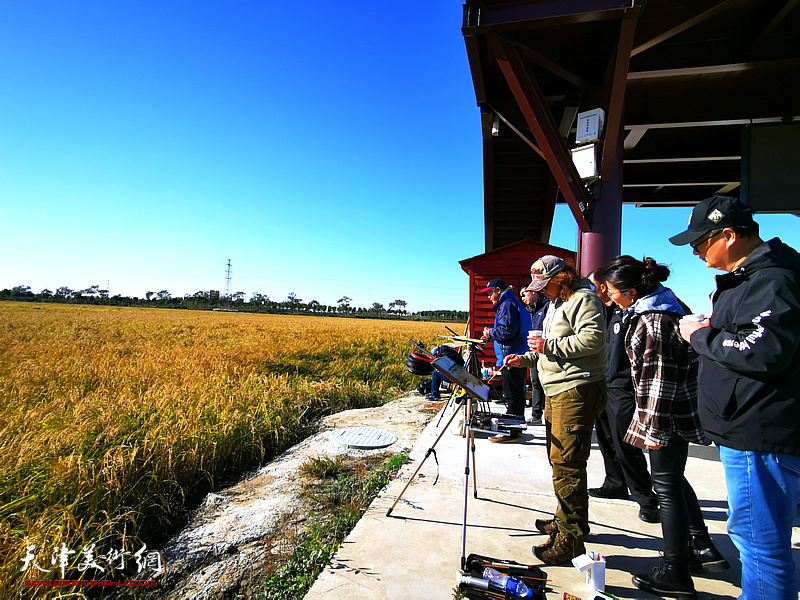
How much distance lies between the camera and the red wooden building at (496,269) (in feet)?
25.5

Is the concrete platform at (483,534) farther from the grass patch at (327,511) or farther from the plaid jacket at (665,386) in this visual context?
the plaid jacket at (665,386)

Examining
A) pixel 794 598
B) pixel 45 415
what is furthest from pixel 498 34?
pixel 45 415

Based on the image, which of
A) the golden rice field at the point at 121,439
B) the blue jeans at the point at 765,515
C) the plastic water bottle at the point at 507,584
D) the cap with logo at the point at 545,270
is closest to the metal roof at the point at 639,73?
the cap with logo at the point at 545,270

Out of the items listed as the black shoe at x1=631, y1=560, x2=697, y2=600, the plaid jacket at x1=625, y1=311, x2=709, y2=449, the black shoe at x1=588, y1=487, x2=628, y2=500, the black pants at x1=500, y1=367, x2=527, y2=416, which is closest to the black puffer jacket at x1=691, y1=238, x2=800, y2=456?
the plaid jacket at x1=625, y1=311, x2=709, y2=449

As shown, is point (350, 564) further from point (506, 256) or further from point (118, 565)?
point (506, 256)

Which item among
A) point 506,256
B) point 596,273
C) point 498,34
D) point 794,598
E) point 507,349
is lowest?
point 794,598

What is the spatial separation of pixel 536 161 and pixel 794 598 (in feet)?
24.9

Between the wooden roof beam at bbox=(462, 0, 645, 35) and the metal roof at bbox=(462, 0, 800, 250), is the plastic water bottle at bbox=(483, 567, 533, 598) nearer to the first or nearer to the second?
the metal roof at bbox=(462, 0, 800, 250)

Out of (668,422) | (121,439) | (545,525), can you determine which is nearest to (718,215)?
(668,422)

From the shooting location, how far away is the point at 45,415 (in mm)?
4453

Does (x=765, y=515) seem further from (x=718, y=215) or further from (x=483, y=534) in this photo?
(x=483, y=534)

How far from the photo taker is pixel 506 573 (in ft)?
7.34

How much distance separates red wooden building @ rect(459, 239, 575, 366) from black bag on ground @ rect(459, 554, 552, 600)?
5.30 meters

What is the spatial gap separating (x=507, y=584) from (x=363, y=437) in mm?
3032
